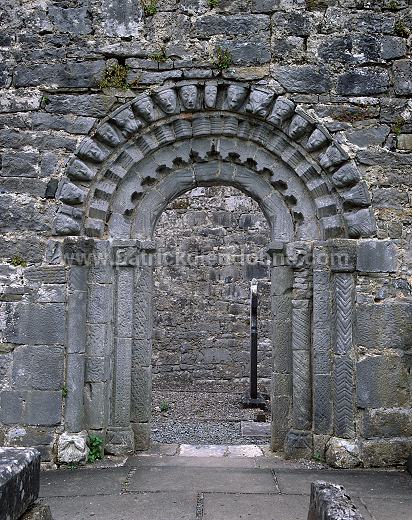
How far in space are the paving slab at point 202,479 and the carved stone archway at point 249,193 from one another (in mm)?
575

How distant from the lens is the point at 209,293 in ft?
34.5

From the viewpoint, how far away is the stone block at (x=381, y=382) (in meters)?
4.91

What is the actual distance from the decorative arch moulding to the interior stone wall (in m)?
5.04

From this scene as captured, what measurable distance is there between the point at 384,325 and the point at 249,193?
1.73 meters

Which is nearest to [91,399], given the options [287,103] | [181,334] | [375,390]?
[375,390]

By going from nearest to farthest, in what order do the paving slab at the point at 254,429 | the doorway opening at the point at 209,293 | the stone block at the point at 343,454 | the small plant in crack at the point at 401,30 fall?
the stone block at the point at 343,454 → the small plant in crack at the point at 401,30 → the paving slab at the point at 254,429 → the doorway opening at the point at 209,293

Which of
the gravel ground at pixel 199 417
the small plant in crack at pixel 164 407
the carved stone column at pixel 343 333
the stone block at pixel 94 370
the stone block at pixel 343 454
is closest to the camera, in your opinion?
the stone block at pixel 343 454

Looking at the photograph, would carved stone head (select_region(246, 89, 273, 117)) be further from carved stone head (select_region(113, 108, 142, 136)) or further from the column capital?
the column capital

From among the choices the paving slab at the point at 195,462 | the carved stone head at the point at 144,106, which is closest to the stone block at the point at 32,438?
the paving slab at the point at 195,462

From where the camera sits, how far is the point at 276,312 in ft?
17.5

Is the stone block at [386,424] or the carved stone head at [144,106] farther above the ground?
the carved stone head at [144,106]

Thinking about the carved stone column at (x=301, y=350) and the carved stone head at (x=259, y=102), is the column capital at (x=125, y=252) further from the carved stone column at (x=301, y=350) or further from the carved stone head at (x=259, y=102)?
the carved stone head at (x=259, y=102)

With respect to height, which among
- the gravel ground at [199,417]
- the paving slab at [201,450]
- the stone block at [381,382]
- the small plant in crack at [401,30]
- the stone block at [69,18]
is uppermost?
the stone block at [69,18]

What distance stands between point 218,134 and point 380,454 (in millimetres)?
3193
